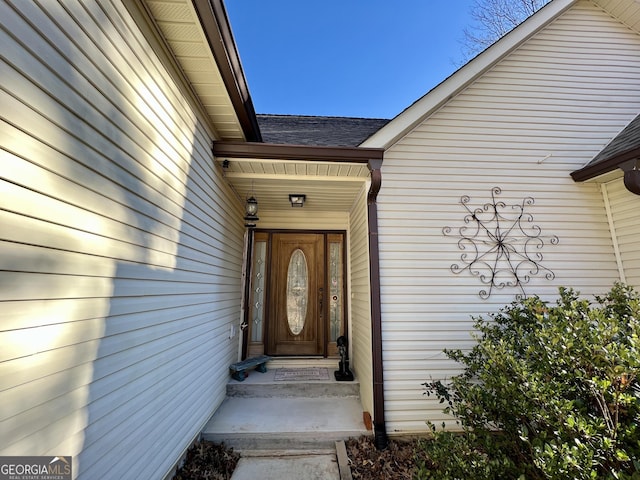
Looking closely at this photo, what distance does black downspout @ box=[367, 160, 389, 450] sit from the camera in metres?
2.69

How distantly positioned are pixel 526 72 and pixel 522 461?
4.22m

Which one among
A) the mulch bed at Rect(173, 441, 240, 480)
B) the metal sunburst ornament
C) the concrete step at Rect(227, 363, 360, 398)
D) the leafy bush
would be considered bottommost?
the mulch bed at Rect(173, 441, 240, 480)

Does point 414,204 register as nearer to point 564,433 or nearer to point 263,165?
point 263,165

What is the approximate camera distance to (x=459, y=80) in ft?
10.3

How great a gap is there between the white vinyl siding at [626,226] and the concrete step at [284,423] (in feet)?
11.4

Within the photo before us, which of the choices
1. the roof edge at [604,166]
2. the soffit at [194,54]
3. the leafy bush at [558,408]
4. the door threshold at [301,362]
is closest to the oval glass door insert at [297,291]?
the door threshold at [301,362]

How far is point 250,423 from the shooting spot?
113 inches

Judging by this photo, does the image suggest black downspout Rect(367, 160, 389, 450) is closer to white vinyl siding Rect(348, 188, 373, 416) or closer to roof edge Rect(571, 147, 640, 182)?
white vinyl siding Rect(348, 188, 373, 416)

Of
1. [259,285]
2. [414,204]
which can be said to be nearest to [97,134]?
[414,204]

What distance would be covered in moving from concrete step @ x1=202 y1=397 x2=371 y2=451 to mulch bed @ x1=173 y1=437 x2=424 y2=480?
0.37 feet

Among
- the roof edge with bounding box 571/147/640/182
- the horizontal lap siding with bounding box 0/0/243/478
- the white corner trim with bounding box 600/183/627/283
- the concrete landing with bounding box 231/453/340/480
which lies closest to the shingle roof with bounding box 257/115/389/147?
the horizontal lap siding with bounding box 0/0/243/478

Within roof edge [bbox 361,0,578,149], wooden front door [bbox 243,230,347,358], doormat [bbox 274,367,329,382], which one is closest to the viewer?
roof edge [bbox 361,0,578,149]
